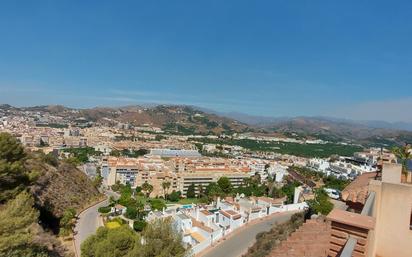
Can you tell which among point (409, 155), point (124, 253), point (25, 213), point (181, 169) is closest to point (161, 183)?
point (181, 169)

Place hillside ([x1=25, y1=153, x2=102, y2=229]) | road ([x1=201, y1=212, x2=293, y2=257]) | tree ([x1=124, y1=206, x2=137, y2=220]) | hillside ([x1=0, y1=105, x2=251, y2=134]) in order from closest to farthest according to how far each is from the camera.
Result: road ([x1=201, y1=212, x2=293, y2=257]) < hillside ([x1=25, y1=153, x2=102, y2=229]) < tree ([x1=124, y1=206, x2=137, y2=220]) < hillside ([x1=0, y1=105, x2=251, y2=134])

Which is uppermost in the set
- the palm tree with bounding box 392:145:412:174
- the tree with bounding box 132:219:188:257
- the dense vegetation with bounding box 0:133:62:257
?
the palm tree with bounding box 392:145:412:174

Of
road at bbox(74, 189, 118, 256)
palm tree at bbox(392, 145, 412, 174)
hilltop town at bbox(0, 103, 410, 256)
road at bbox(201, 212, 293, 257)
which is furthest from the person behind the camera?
hilltop town at bbox(0, 103, 410, 256)

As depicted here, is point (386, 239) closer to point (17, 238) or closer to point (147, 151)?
point (17, 238)

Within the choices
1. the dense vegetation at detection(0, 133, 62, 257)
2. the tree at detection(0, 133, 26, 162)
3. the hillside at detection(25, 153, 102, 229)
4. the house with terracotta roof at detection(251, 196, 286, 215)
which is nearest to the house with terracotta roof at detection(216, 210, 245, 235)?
the house with terracotta roof at detection(251, 196, 286, 215)

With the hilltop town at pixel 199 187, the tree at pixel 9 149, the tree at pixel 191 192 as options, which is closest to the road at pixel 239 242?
the hilltop town at pixel 199 187

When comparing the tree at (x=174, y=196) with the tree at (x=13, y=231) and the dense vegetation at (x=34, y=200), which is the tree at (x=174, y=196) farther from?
the tree at (x=13, y=231)

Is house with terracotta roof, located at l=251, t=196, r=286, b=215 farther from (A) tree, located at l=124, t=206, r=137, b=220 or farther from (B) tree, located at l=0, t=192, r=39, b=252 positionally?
(B) tree, located at l=0, t=192, r=39, b=252
